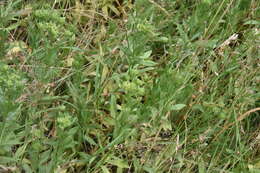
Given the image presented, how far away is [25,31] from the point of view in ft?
10.3

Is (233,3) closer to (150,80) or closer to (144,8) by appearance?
(144,8)

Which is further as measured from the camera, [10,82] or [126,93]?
[126,93]

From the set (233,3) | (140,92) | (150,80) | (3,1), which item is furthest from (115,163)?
(233,3)

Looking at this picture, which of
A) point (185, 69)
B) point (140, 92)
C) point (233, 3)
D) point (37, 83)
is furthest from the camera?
point (233, 3)

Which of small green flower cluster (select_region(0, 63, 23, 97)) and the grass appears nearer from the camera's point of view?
small green flower cluster (select_region(0, 63, 23, 97))

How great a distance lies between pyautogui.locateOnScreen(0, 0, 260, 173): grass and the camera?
2408 millimetres

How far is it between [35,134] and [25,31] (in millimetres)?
1021

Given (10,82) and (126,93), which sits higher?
(10,82)

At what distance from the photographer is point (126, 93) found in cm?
249

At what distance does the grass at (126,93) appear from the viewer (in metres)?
2.41

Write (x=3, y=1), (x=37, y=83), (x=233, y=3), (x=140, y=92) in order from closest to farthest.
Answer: (x=140, y=92), (x=37, y=83), (x=3, y=1), (x=233, y=3)

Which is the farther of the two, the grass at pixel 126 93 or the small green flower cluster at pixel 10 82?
the grass at pixel 126 93

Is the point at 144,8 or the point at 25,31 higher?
the point at 144,8

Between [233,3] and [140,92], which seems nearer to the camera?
[140,92]
